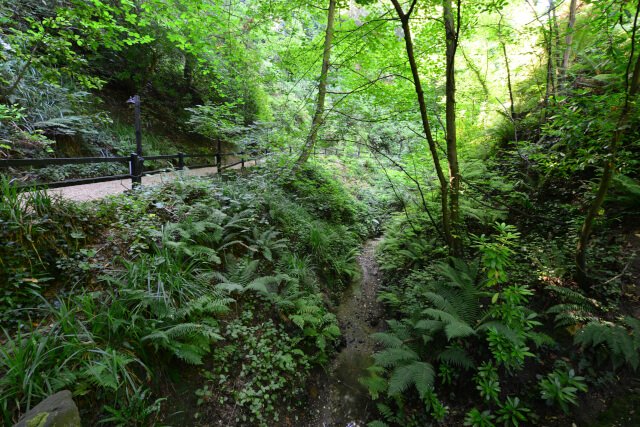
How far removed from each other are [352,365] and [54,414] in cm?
345

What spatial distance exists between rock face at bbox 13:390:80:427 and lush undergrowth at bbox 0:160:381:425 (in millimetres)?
194

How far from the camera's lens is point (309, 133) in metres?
6.45

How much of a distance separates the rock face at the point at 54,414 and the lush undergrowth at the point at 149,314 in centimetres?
19

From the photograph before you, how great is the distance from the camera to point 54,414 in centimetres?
166

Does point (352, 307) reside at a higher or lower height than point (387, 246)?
lower

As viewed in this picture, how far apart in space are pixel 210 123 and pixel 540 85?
27.1 ft

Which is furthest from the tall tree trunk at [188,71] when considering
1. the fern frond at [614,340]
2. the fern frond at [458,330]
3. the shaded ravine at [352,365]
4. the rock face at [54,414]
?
the fern frond at [614,340]

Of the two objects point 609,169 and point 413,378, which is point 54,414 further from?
point 609,169

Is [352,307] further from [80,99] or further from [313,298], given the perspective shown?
[80,99]

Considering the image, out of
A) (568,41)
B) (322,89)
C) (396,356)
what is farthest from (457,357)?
(568,41)

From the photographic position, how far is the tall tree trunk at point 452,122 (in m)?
3.81

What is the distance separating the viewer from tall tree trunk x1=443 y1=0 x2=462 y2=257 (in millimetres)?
3810

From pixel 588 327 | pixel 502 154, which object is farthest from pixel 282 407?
pixel 502 154

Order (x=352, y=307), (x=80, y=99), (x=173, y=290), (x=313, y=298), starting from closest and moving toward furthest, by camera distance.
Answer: (x=173, y=290) → (x=80, y=99) → (x=313, y=298) → (x=352, y=307)
